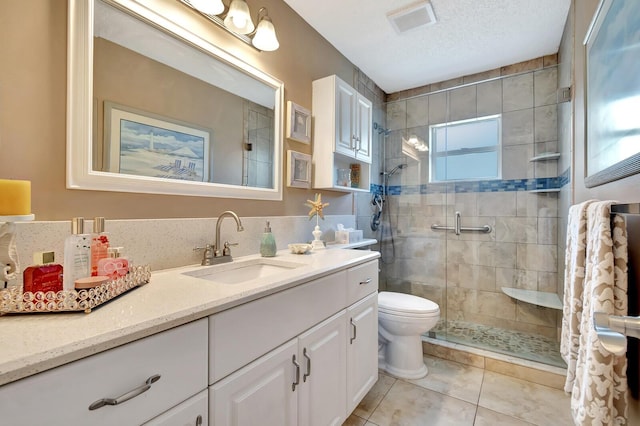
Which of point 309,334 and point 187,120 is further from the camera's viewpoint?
point 187,120

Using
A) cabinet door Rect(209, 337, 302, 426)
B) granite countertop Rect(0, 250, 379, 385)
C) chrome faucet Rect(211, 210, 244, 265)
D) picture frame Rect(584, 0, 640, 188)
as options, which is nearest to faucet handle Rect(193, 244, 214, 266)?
chrome faucet Rect(211, 210, 244, 265)

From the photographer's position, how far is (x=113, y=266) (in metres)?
0.88

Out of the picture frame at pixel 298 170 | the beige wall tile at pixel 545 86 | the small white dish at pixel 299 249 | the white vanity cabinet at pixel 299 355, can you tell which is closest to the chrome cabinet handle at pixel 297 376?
the white vanity cabinet at pixel 299 355

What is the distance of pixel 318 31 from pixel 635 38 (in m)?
1.92

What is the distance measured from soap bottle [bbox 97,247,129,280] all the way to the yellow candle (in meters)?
0.22

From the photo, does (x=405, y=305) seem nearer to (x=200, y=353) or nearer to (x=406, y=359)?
(x=406, y=359)

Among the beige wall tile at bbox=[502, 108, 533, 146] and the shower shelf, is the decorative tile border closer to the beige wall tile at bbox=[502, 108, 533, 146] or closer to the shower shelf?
the beige wall tile at bbox=[502, 108, 533, 146]

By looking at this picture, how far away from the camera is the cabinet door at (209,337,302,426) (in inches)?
32.4

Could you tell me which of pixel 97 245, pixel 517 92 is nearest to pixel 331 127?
pixel 97 245

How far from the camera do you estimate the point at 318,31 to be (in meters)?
2.17

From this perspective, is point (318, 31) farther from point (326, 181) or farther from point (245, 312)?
point (245, 312)

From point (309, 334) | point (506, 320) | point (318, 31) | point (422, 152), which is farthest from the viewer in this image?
point (422, 152)

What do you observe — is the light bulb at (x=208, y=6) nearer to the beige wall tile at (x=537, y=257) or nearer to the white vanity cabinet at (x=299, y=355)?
the white vanity cabinet at (x=299, y=355)

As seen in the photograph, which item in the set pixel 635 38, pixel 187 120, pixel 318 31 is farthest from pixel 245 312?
pixel 318 31
